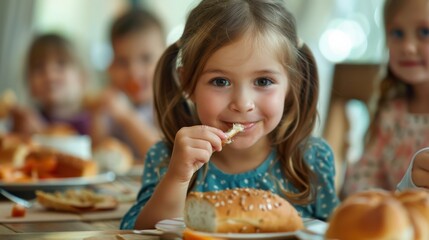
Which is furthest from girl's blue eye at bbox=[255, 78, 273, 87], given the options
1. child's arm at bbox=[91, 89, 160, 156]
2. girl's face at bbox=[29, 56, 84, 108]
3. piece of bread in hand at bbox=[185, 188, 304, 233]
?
girl's face at bbox=[29, 56, 84, 108]

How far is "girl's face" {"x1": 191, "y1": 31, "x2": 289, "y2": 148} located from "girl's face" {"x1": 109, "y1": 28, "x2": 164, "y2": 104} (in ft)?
8.30

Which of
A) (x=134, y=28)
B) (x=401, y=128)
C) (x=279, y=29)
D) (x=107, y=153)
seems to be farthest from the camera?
(x=134, y=28)

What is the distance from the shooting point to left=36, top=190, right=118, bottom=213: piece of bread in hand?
5.73 ft

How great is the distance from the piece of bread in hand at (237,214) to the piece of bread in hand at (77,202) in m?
0.61

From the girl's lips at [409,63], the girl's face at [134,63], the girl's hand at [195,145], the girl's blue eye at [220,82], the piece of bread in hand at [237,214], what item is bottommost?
the piece of bread in hand at [237,214]

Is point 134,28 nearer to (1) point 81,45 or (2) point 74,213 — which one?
(2) point 74,213

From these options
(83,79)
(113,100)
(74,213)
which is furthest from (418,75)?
(83,79)

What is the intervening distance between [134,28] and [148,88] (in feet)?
1.05

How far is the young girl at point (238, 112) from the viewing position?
58.5 inches

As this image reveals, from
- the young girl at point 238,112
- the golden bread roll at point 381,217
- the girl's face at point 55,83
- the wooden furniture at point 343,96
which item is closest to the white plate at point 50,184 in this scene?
the young girl at point 238,112

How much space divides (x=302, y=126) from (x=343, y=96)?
2.75ft

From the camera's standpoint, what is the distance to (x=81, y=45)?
7609 millimetres

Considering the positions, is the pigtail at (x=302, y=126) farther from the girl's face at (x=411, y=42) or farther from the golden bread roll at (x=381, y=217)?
the golden bread roll at (x=381, y=217)

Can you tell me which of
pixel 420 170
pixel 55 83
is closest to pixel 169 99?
pixel 420 170
